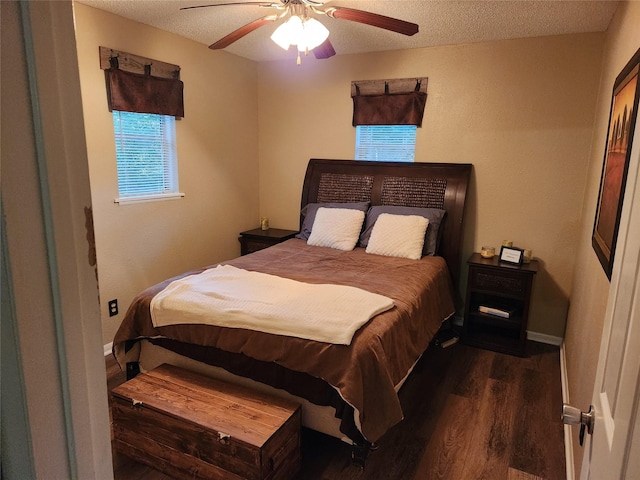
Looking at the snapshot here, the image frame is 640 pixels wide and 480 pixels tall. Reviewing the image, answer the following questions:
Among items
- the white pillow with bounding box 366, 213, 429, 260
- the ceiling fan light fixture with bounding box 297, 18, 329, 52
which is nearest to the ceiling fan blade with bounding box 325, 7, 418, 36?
the ceiling fan light fixture with bounding box 297, 18, 329, 52

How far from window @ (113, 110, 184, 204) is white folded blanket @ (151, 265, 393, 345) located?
1.11 meters

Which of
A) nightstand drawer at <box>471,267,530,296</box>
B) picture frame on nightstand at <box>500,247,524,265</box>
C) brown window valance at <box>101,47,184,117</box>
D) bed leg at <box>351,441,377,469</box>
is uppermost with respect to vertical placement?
brown window valance at <box>101,47,184,117</box>

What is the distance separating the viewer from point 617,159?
1.81 metres

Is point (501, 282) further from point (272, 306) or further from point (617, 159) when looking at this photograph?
point (272, 306)

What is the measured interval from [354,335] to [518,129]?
2502mm

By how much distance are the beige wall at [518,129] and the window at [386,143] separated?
0.34 feet

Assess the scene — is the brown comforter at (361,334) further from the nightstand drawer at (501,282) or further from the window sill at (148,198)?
the window sill at (148,198)

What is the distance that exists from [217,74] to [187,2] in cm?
121

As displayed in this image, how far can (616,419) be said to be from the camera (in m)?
0.74

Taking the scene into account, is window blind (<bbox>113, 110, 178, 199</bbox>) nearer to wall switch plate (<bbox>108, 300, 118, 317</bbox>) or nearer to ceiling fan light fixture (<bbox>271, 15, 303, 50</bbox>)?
wall switch plate (<bbox>108, 300, 118, 317</bbox>)

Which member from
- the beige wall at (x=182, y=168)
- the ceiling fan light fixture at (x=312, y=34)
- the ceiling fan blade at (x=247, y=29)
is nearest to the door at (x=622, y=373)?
the ceiling fan light fixture at (x=312, y=34)

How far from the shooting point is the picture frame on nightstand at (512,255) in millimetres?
3377

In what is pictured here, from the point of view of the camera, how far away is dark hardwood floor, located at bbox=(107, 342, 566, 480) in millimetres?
2076

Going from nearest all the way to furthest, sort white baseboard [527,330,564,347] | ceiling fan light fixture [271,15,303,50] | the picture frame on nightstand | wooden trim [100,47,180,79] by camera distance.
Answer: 1. ceiling fan light fixture [271,15,303,50]
2. wooden trim [100,47,180,79]
3. the picture frame on nightstand
4. white baseboard [527,330,564,347]
